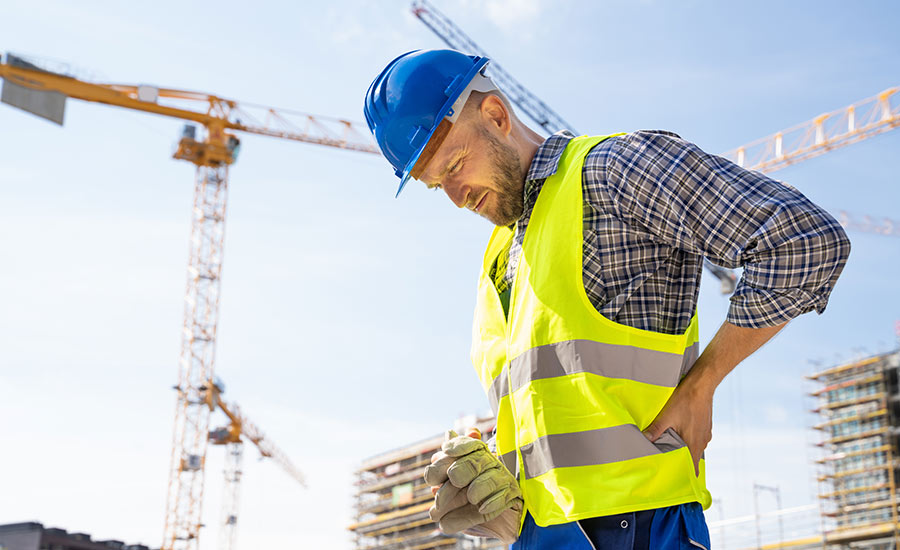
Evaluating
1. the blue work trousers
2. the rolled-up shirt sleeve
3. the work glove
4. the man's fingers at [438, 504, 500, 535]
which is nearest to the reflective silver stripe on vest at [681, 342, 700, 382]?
the rolled-up shirt sleeve

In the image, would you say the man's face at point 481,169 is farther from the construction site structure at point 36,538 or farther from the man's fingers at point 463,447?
the construction site structure at point 36,538

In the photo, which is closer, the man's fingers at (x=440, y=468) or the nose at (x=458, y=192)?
the man's fingers at (x=440, y=468)

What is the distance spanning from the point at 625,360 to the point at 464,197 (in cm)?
60

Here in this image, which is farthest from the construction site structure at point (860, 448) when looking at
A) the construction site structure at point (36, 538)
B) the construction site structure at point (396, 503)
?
the construction site structure at point (36, 538)

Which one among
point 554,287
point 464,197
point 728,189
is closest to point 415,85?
point 464,197

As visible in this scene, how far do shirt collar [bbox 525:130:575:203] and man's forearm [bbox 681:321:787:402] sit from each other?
528 millimetres

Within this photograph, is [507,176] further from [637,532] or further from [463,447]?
[637,532]

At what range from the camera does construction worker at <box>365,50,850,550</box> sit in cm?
Answer: 172

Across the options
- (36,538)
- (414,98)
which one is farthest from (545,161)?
(36,538)

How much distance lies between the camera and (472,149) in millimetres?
2102

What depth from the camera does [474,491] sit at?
1851mm

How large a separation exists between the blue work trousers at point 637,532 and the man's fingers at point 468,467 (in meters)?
0.22

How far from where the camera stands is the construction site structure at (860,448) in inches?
2419

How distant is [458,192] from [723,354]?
0.73 metres
